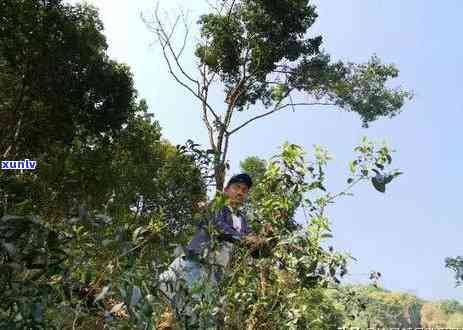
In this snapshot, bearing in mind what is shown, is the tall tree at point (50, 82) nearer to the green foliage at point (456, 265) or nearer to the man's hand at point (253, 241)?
the man's hand at point (253, 241)

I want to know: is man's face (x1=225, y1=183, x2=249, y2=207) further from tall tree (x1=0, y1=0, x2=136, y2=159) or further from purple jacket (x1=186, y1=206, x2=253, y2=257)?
tall tree (x1=0, y1=0, x2=136, y2=159)

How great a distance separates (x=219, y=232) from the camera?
7.27ft

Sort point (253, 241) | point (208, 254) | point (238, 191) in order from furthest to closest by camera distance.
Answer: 1. point (238, 191)
2. point (253, 241)
3. point (208, 254)

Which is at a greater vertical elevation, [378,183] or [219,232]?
[378,183]

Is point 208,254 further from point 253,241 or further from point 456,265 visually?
point 456,265

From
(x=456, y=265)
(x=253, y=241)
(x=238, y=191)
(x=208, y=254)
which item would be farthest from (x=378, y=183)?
(x=456, y=265)

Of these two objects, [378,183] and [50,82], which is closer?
[378,183]

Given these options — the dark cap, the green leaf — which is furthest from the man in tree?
the green leaf

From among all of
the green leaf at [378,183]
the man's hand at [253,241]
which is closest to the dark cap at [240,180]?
the man's hand at [253,241]

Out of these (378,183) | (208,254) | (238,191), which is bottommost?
(208,254)

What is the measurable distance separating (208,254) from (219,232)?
0.48 feet

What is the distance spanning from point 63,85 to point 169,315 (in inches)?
468

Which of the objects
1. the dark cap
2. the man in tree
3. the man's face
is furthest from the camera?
the dark cap

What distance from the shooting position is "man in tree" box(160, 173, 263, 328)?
1.79 meters
